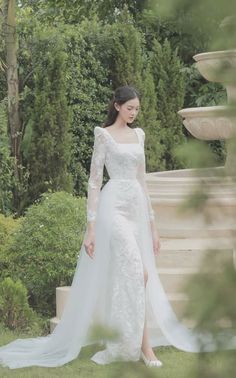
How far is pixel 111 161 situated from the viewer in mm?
6914

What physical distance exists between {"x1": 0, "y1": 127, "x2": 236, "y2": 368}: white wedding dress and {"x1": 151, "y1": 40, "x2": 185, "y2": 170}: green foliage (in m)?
7.30

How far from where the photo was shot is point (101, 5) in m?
16.4

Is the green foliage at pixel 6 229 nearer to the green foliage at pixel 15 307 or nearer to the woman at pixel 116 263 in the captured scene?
the green foliage at pixel 15 307

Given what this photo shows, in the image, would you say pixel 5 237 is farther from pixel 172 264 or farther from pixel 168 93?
pixel 168 93

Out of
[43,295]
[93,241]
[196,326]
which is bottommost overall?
[43,295]

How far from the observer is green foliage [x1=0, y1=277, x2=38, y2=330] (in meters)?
7.99

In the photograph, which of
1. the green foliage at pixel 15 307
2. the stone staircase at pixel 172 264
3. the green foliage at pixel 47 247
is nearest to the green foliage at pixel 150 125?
the green foliage at pixel 47 247

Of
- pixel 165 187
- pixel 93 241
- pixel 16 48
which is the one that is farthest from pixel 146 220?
pixel 16 48

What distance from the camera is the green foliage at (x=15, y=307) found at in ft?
26.2

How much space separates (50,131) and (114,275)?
5882 millimetres

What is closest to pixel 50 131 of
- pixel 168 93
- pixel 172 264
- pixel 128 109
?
pixel 168 93

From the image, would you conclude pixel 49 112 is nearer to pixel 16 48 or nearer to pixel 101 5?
pixel 16 48

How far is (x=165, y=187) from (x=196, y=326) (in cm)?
744

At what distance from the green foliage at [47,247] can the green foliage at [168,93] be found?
5516 millimetres
